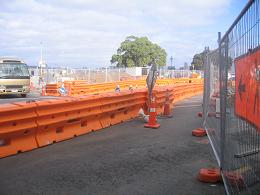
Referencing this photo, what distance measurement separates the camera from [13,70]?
2503 centimetres

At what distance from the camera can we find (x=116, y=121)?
11797 mm

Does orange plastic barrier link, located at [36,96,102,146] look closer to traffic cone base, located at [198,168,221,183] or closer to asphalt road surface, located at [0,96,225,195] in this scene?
asphalt road surface, located at [0,96,225,195]

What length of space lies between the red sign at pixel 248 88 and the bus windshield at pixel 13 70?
883 inches

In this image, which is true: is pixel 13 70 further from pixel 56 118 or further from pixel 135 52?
pixel 135 52

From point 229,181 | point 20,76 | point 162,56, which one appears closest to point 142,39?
point 162,56

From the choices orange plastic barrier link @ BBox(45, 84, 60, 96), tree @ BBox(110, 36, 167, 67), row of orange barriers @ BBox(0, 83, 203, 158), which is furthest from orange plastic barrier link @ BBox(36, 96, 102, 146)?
tree @ BBox(110, 36, 167, 67)

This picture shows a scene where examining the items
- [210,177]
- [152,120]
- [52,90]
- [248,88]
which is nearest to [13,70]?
[52,90]

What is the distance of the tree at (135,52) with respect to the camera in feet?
350

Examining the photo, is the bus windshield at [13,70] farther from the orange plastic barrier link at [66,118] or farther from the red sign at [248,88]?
the red sign at [248,88]

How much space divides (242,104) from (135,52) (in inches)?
4075

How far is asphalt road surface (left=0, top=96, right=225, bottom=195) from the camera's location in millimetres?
5402

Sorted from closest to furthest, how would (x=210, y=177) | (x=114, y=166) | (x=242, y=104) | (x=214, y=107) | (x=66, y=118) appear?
(x=242, y=104) < (x=210, y=177) < (x=114, y=166) < (x=214, y=107) < (x=66, y=118)

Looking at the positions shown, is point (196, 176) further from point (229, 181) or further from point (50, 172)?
point (50, 172)

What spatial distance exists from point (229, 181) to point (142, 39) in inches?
4179
